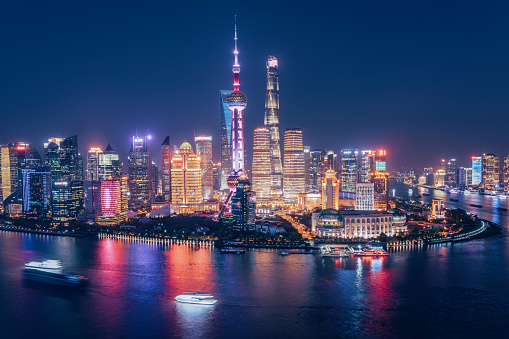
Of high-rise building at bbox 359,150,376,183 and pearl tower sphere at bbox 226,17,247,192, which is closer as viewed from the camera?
pearl tower sphere at bbox 226,17,247,192

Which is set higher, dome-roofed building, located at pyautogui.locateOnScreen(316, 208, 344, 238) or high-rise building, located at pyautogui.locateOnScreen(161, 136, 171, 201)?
high-rise building, located at pyautogui.locateOnScreen(161, 136, 171, 201)

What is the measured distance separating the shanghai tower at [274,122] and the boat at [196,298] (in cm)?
3349

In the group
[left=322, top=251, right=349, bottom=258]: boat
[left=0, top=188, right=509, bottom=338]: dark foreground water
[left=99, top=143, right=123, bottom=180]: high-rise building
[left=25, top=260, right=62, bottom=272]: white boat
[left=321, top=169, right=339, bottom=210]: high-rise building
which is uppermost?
[left=99, top=143, right=123, bottom=180]: high-rise building

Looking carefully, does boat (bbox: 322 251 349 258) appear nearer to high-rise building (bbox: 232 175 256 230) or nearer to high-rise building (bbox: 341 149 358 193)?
high-rise building (bbox: 232 175 256 230)

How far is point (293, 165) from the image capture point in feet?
149

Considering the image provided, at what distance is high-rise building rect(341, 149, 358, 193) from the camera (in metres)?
45.9

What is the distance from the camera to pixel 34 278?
1641 cm

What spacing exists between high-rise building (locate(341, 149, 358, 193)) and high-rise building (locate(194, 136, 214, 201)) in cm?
1530

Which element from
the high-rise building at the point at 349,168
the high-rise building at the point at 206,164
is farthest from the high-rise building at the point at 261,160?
the high-rise building at the point at 349,168

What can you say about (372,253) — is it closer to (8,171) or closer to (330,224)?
(330,224)

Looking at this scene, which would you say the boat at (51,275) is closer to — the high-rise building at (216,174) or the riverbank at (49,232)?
the riverbank at (49,232)

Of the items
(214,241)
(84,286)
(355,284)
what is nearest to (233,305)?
(355,284)

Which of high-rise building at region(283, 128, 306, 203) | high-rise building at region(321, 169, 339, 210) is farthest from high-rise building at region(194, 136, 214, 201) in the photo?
high-rise building at region(321, 169, 339, 210)

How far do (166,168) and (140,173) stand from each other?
2.81 metres
